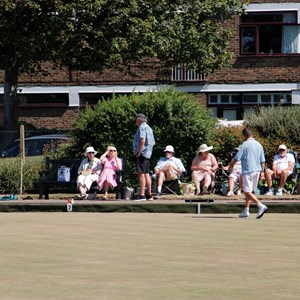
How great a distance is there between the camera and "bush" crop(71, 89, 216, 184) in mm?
22750

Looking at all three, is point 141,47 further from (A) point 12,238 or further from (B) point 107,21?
(A) point 12,238

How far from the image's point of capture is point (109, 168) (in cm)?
2084

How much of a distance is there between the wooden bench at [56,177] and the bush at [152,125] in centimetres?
116

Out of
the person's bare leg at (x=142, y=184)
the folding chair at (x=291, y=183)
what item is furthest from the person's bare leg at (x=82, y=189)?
the folding chair at (x=291, y=183)

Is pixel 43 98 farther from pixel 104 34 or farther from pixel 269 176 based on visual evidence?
pixel 269 176

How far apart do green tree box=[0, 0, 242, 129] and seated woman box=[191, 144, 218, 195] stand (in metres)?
11.2

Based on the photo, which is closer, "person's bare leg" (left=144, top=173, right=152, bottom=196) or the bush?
"person's bare leg" (left=144, top=173, right=152, bottom=196)

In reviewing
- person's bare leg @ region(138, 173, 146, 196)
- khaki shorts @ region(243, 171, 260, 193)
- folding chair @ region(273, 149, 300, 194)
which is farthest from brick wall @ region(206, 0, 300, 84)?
khaki shorts @ region(243, 171, 260, 193)

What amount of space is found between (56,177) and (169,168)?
223 centimetres

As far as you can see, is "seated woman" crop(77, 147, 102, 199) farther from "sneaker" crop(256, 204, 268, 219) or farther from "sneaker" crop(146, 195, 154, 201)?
"sneaker" crop(256, 204, 268, 219)

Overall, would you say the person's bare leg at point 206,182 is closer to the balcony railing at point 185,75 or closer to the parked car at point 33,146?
the parked car at point 33,146

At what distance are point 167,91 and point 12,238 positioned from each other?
1054 cm

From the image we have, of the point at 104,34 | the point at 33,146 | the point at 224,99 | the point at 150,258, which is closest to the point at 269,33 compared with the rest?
the point at 224,99

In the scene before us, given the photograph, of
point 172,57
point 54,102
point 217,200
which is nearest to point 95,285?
point 217,200
